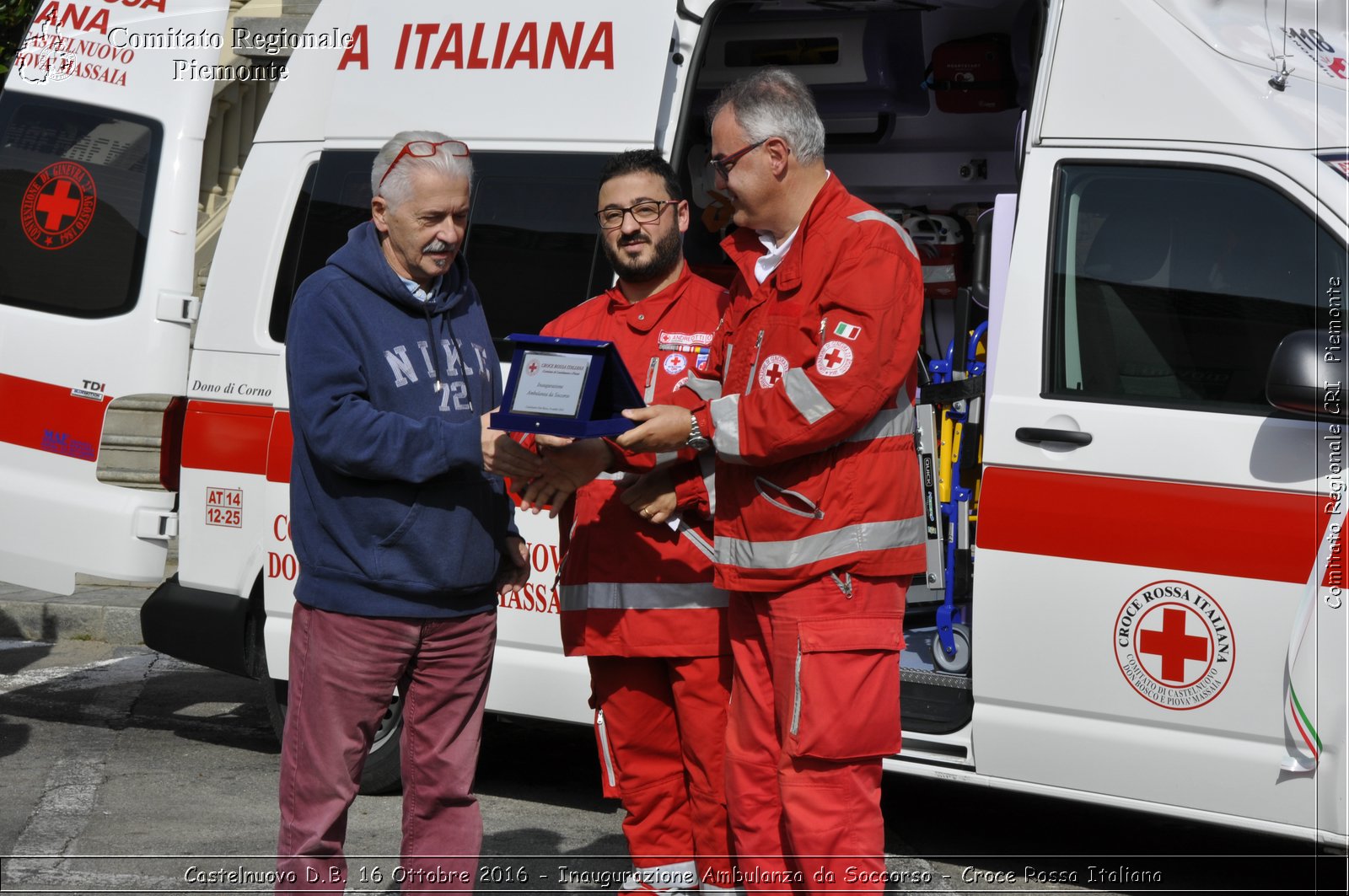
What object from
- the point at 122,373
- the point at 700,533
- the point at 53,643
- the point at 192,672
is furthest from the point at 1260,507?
the point at 53,643

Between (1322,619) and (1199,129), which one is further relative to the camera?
(1199,129)

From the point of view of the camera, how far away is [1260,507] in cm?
374

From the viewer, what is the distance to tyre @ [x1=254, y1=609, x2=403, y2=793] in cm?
511

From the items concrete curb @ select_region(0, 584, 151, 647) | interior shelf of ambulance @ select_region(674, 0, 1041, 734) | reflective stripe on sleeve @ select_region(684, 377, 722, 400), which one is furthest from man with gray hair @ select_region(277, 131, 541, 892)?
concrete curb @ select_region(0, 584, 151, 647)

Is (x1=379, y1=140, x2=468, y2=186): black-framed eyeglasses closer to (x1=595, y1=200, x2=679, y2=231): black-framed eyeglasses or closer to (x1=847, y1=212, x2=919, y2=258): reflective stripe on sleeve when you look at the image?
(x1=595, y1=200, x2=679, y2=231): black-framed eyeglasses

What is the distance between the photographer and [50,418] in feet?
17.9

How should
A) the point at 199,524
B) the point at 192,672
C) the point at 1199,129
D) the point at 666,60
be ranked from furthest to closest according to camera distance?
the point at 192,672, the point at 199,524, the point at 666,60, the point at 1199,129

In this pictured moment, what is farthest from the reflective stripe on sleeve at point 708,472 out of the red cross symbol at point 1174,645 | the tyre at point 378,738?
the tyre at point 378,738

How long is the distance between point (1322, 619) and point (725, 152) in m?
1.85

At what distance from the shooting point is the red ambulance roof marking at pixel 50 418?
213 inches

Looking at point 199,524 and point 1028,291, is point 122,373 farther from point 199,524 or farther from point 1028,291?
point 1028,291

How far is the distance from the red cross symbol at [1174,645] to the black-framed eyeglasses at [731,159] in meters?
1.62

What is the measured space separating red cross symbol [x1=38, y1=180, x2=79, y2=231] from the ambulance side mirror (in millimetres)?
4233

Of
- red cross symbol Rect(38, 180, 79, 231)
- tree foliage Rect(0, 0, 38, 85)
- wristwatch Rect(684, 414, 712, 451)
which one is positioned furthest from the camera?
tree foliage Rect(0, 0, 38, 85)
